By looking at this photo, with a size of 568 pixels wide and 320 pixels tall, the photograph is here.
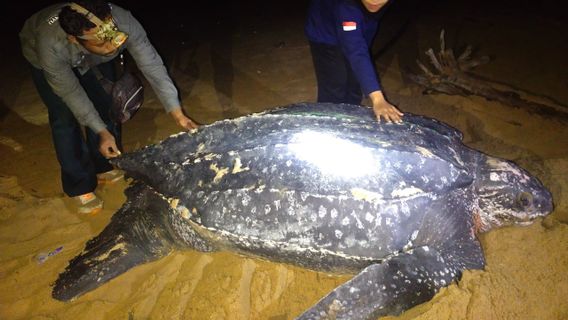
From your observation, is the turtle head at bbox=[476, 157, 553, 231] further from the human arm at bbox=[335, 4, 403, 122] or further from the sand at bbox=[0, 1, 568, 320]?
the human arm at bbox=[335, 4, 403, 122]

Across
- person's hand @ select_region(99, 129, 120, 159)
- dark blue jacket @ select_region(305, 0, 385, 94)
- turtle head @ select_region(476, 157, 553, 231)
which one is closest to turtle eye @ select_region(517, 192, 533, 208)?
turtle head @ select_region(476, 157, 553, 231)

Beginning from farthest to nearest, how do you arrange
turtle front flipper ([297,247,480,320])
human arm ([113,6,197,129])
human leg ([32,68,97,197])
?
human leg ([32,68,97,197]) < human arm ([113,6,197,129]) < turtle front flipper ([297,247,480,320])

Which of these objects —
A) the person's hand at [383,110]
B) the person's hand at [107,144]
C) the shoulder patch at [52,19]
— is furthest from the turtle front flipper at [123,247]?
the person's hand at [383,110]

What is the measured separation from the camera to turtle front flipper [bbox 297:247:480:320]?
1.46 m

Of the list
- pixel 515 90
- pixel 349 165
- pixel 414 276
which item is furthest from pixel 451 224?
pixel 515 90

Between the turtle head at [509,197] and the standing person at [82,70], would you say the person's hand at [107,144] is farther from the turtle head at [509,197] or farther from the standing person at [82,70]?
the turtle head at [509,197]

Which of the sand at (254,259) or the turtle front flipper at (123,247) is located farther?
the turtle front flipper at (123,247)

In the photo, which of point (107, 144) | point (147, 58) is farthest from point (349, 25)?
point (107, 144)

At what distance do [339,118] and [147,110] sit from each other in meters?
2.46

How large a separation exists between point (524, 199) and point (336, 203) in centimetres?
105

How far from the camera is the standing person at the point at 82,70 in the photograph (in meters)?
1.70

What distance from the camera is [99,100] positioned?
7.79ft

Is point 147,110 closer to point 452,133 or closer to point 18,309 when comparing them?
point 18,309

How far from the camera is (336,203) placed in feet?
5.20
